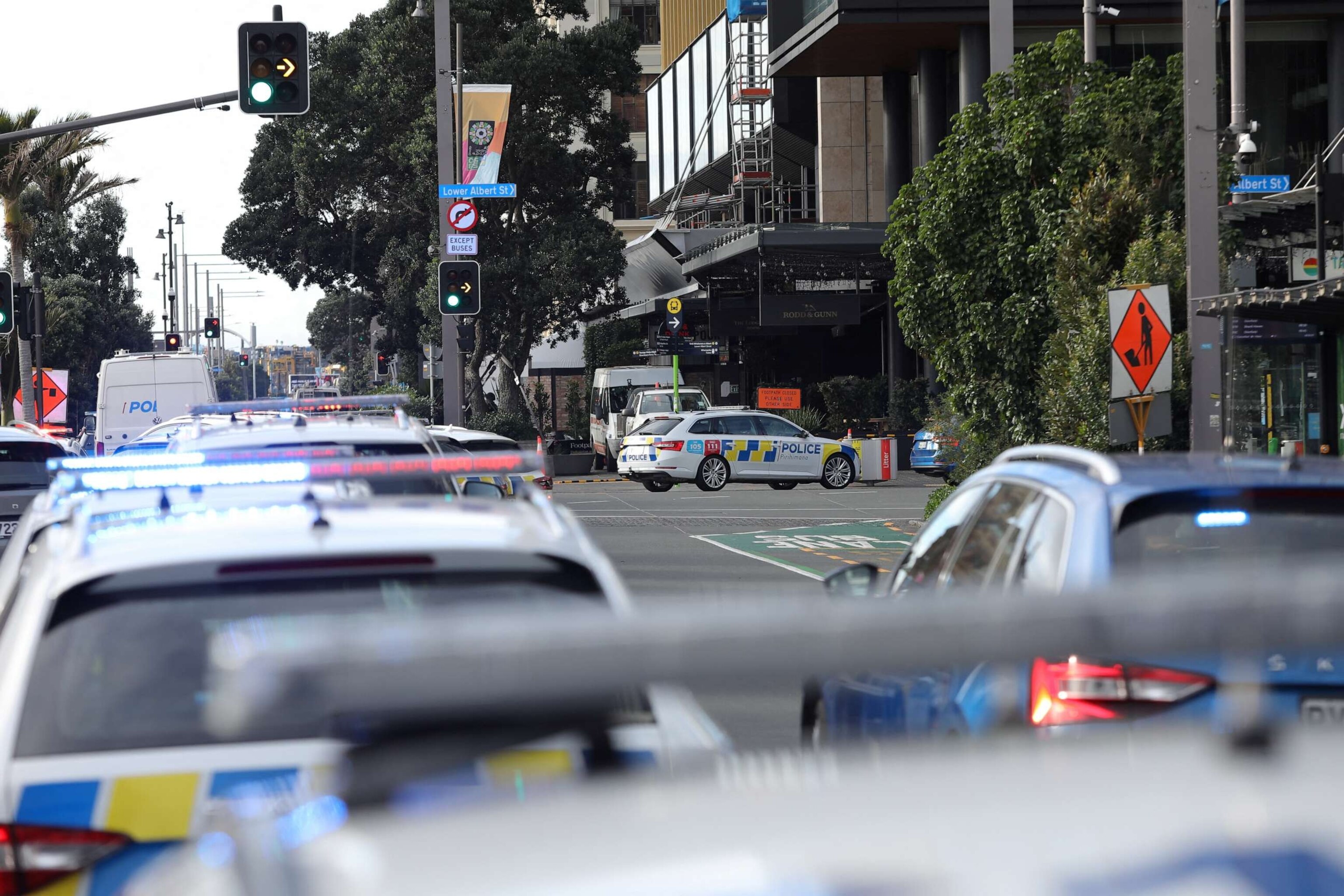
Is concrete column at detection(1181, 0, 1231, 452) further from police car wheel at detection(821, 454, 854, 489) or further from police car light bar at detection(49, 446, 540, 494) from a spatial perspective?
police car wheel at detection(821, 454, 854, 489)

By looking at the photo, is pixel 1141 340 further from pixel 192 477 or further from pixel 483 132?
pixel 483 132

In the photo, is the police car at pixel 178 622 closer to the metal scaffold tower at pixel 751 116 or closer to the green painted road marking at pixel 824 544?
the green painted road marking at pixel 824 544

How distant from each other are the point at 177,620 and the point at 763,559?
15.5 metres

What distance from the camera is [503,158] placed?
1797 inches

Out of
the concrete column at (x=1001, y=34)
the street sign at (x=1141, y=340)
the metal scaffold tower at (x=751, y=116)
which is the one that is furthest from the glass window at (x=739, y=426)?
the metal scaffold tower at (x=751, y=116)

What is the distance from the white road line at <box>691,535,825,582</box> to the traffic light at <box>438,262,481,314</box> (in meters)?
7.23

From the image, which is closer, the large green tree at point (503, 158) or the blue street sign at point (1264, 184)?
the blue street sign at point (1264, 184)

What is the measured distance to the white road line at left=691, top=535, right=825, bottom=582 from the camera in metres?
17.2

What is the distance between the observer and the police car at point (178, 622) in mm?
3154

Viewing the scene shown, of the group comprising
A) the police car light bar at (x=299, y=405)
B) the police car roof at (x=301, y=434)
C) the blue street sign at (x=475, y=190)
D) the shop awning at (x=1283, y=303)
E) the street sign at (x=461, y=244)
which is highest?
the blue street sign at (x=475, y=190)

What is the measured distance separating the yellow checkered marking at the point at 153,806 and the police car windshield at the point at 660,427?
91.3 feet

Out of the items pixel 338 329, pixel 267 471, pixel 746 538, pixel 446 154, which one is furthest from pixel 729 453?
pixel 338 329

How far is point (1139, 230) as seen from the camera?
654 inches

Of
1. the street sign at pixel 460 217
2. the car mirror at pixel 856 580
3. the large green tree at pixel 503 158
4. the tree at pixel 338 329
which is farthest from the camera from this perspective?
the tree at pixel 338 329
